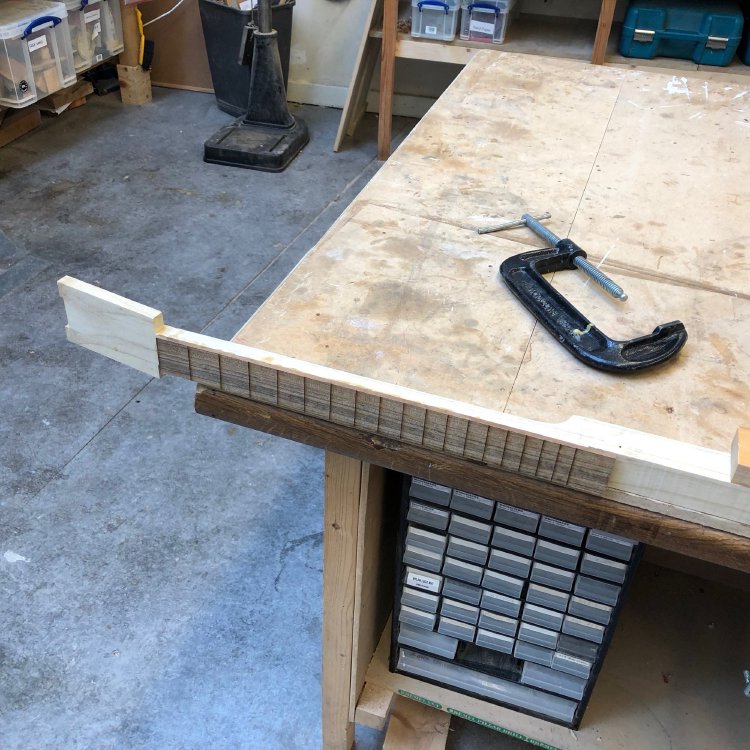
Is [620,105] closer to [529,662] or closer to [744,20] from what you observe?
[529,662]

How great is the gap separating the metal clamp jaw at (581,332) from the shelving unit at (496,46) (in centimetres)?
199

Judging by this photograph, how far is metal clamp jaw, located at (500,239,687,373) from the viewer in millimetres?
847

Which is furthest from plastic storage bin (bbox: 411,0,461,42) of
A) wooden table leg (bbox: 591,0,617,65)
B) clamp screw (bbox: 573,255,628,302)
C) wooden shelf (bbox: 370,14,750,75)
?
clamp screw (bbox: 573,255,628,302)

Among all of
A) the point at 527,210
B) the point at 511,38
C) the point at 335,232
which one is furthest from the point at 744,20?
the point at 335,232

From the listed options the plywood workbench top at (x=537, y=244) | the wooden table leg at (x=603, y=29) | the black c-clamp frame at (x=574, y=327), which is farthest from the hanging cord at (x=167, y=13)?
the black c-clamp frame at (x=574, y=327)

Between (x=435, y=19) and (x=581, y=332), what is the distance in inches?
91.1

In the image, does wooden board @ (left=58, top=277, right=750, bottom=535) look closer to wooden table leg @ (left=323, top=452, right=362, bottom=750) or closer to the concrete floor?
wooden table leg @ (left=323, top=452, right=362, bottom=750)

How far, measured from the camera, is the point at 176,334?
2.62ft

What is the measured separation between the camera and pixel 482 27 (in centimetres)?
280

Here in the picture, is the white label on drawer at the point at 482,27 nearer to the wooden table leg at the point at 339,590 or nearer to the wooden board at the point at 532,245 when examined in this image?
the wooden board at the point at 532,245

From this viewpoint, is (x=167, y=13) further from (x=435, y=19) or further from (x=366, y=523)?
(x=366, y=523)

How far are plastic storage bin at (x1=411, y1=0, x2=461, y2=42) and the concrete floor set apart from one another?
2.60ft

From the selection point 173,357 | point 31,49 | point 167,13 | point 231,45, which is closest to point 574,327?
point 173,357

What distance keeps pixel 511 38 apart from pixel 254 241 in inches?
51.8
